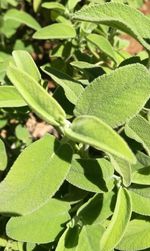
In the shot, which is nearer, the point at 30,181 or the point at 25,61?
the point at 30,181

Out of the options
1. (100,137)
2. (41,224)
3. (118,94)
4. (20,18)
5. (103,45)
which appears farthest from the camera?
(20,18)

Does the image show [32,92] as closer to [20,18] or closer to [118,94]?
[118,94]

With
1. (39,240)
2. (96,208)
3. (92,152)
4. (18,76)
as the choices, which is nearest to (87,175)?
(96,208)

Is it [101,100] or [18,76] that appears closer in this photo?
[18,76]

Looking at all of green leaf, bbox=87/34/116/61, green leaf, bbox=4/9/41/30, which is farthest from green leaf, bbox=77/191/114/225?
green leaf, bbox=4/9/41/30

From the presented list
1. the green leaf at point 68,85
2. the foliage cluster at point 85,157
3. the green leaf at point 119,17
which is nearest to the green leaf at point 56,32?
the foliage cluster at point 85,157

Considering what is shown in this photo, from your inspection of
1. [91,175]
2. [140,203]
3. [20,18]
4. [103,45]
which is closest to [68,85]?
[91,175]

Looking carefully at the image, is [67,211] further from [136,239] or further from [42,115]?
[42,115]
